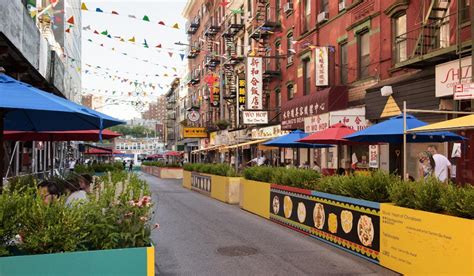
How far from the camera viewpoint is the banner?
28719 mm

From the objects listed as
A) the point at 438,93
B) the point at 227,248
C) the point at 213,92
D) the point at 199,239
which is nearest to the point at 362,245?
the point at 227,248

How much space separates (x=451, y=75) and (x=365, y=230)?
25.9 feet

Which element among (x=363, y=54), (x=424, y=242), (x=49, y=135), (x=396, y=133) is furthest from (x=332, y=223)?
(x=363, y=54)

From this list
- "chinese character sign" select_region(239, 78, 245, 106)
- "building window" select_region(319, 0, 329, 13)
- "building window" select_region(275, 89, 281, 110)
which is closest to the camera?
"building window" select_region(319, 0, 329, 13)

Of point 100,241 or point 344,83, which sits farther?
point 344,83

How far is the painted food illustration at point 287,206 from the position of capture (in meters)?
10.8

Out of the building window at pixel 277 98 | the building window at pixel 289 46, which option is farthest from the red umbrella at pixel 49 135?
the building window at pixel 277 98

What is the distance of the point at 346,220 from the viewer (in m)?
8.17

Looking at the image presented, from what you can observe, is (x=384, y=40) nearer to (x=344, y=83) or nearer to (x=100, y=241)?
(x=344, y=83)

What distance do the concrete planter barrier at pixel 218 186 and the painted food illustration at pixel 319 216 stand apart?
730cm

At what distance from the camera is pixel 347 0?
20906mm

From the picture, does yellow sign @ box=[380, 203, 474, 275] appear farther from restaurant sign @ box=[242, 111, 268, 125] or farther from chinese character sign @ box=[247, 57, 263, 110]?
chinese character sign @ box=[247, 57, 263, 110]

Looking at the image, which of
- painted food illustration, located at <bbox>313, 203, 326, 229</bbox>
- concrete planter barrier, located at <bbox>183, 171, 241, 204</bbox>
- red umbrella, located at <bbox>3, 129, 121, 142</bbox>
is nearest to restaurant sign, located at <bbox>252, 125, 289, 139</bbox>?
concrete planter barrier, located at <bbox>183, 171, 241, 204</bbox>

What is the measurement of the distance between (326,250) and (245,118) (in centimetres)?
2066
